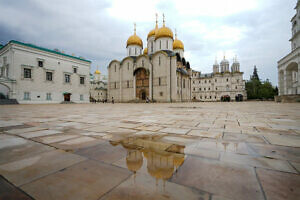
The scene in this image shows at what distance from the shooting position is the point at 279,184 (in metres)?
1.02

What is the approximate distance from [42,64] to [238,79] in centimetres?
6716

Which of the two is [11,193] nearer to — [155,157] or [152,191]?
[152,191]

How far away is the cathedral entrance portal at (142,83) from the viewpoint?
3167 centimetres

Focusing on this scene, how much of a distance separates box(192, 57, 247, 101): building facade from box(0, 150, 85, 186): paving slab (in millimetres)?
56637

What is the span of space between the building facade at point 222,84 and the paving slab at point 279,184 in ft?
185

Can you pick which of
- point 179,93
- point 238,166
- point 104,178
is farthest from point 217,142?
point 179,93

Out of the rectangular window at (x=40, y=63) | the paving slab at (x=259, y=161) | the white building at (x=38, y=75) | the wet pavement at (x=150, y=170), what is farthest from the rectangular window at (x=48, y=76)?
the paving slab at (x=259, y=161)

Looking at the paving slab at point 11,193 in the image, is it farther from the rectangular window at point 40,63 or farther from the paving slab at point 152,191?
the rectangular window at point 40,63

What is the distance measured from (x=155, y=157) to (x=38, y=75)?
32.1 m

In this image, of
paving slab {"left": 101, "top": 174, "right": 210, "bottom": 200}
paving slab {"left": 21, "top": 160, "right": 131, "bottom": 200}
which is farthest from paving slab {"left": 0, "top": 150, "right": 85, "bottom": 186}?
paving slab {"left": 101, "top": 174, "right": 210, "bottom": 200}

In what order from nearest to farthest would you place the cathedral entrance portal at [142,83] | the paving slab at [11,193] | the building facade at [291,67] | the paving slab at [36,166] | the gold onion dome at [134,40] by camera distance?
1. the paving slab at [11,193]
2. the paving slab at [36,166]
3. the building facade at [291,67]
4. the cathedral entrance portal at [142,83]
5. the gold onion dome at [134,40]

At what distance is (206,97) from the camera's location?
65062 mm

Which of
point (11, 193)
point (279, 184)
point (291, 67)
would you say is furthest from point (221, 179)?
point (291, 67)

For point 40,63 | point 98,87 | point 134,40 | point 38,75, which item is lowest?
point 38,75
